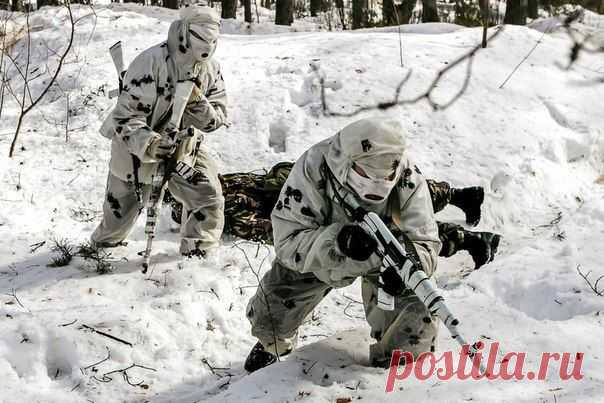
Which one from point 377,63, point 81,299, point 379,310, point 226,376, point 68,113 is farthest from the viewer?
point 377,63

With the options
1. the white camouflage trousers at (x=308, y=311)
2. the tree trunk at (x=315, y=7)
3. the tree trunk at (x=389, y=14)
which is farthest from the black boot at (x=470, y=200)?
the tree trunk at (x=315, y=7)

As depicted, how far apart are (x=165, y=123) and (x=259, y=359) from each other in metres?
1.73

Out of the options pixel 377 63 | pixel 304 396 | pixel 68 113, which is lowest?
pixel 304 396

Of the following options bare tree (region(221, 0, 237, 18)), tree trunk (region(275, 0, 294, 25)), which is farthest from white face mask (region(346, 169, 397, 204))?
bare tree (region(221, 0, 237, 18))

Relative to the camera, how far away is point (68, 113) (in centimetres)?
665

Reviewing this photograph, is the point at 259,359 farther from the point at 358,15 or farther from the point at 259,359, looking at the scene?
the point at 358,15

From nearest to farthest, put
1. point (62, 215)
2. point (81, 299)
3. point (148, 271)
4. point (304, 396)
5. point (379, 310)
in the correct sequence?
point (304, 396), point (379, 310), point (81, 299), point (148, 271), point (62, 215)

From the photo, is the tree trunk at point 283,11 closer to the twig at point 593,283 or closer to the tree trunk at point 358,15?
the tree trunk at point 358,15

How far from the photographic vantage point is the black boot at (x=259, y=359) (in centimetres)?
355

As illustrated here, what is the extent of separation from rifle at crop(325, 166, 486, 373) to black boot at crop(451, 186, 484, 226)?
2288mm

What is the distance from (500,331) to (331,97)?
3.77 meters

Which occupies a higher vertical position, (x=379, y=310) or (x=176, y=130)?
(x=176, y=130)

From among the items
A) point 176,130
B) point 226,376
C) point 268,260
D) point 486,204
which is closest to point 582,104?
point 486,204

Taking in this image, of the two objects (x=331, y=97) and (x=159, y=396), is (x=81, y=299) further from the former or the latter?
(x=331, y=97)
